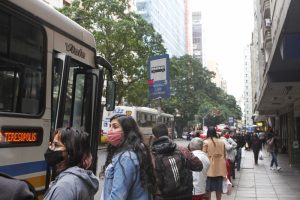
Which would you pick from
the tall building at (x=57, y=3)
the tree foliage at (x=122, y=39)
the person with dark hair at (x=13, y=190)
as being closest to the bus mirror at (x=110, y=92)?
the person with dark hair at (x=13, y=190)

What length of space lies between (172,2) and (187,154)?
143405 mm

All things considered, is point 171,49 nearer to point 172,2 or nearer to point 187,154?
point 172,2

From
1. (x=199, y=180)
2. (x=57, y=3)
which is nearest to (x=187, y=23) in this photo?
(x=57, y=3)

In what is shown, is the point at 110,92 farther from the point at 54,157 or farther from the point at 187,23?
the point at 187,23

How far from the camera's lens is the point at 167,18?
448 feet


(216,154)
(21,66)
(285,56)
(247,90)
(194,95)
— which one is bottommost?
(216,154)

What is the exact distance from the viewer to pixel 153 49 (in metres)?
38.9

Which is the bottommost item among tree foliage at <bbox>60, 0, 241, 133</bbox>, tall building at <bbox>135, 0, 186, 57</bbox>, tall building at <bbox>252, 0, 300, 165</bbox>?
tall building at <bbox>252, 0, 300, 165</bbox>

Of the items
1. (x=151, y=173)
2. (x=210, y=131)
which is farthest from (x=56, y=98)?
(x=210, y=131)

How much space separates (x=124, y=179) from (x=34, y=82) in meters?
1.75

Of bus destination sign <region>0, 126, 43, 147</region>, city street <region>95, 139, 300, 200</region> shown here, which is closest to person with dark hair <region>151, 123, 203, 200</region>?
bus destination sign <region>0, 126, 43, 147</region>

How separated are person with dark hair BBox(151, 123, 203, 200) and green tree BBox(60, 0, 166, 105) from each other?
30053mm

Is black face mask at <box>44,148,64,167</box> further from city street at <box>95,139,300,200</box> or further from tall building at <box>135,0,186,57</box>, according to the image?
tall building at <box>135,0,186,57</box>

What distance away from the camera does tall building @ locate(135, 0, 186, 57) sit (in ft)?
382
